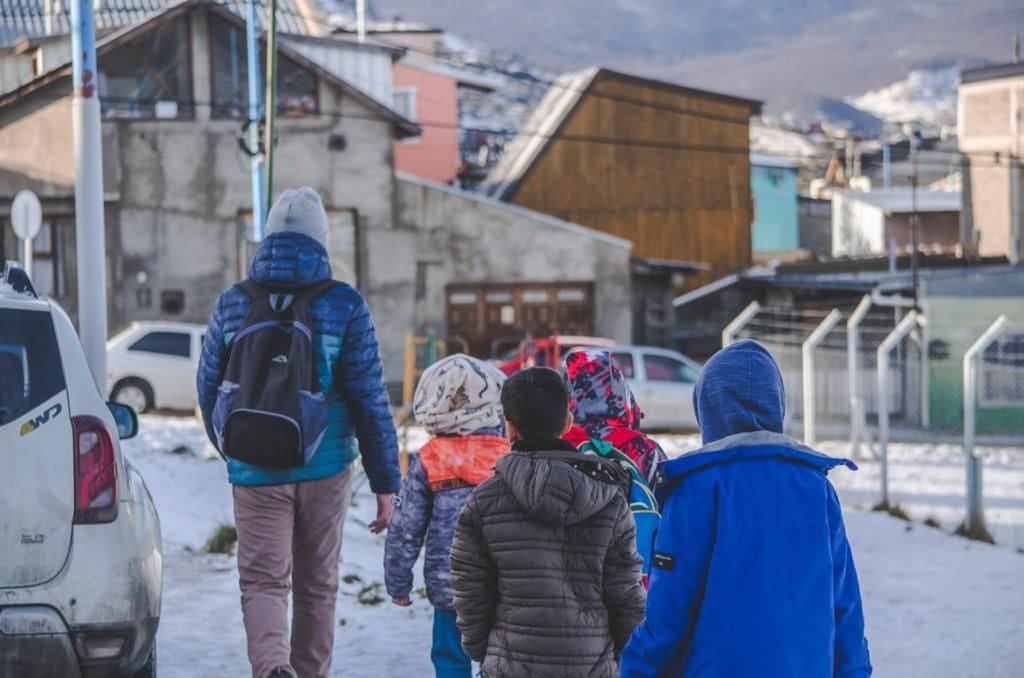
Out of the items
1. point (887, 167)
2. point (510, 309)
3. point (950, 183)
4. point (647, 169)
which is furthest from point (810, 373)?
point (887, 167)

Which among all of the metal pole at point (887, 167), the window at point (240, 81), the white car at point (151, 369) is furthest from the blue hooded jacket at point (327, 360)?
the metal pole at point (887, 167)

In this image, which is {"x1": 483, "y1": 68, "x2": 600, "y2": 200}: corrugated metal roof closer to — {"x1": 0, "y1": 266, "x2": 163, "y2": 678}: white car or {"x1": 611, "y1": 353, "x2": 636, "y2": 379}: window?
{"x1": 611, "y1": 353, "x2": 636, "y2": 379}: window

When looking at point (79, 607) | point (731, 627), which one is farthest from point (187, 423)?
point (731, 627)

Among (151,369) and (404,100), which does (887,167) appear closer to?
(404,100)

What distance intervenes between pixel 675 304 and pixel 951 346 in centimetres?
1225

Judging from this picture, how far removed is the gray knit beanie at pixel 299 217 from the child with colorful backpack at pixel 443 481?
27.5 inches

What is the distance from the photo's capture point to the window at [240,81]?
1216 inches

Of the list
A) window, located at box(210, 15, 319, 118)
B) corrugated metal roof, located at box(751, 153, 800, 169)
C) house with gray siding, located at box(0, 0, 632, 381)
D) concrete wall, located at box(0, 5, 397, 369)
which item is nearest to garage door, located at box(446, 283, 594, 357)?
house with gray siding, located at box(0, 0, 632, 381)

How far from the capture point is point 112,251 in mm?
30969

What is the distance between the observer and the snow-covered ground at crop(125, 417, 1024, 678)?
7516 mm

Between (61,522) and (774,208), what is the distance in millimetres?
50223

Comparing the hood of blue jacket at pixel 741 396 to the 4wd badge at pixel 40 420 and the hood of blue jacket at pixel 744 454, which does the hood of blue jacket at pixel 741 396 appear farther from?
the 4wd badge at pixel 40 420

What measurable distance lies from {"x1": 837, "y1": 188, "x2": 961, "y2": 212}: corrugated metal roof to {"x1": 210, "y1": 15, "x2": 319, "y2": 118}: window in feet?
88.8

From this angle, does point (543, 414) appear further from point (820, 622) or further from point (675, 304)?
point (675, 304)
